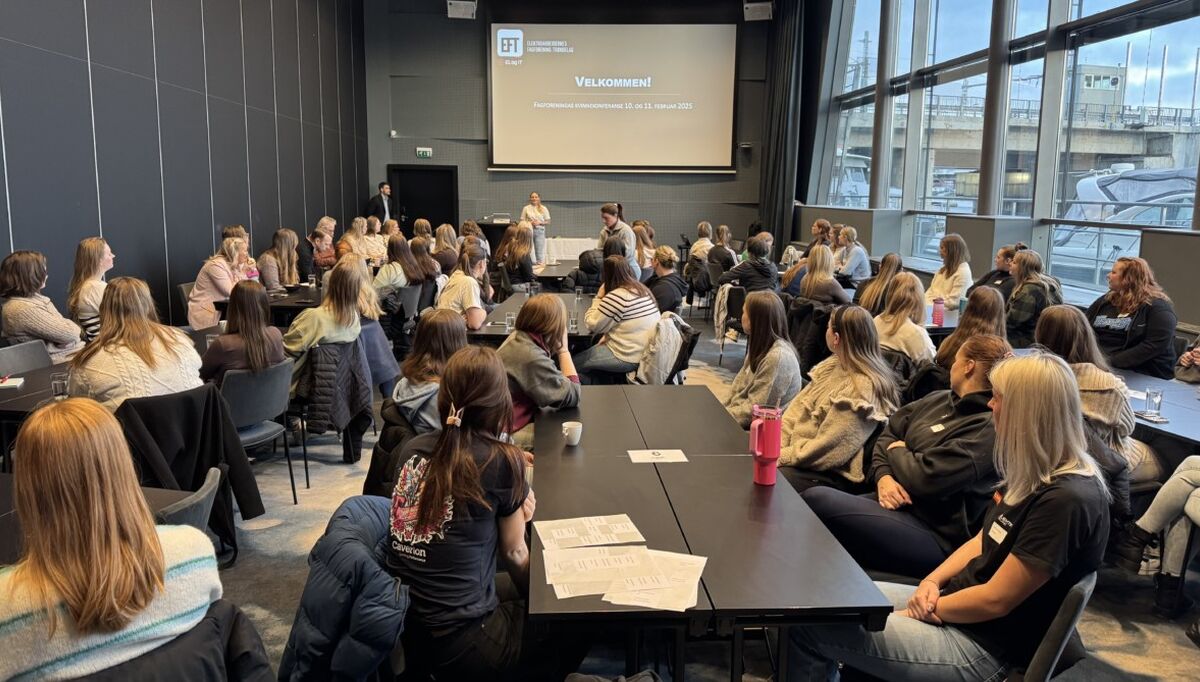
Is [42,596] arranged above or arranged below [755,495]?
above

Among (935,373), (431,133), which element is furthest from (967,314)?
(431,133)

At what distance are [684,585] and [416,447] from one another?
2.59 ft

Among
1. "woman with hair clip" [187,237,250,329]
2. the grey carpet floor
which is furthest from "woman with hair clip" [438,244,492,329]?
"woman with hair clip" [187,237,250,329]

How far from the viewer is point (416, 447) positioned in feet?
7.30

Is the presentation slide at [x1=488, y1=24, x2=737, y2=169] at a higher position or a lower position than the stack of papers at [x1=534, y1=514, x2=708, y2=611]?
higher

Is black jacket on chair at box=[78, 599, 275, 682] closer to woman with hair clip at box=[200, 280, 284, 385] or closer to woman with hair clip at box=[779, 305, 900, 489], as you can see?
woman with hair clip at box=[779, 305, 900, 489]

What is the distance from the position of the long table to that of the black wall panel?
5256 millimetres

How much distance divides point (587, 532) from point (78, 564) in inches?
46.5

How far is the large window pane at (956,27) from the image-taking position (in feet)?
29.2

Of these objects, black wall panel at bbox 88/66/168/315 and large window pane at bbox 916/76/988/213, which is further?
large window pane at bbox 916/76/988/213

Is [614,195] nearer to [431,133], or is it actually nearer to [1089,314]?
[431,133]

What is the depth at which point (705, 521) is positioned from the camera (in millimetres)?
2311

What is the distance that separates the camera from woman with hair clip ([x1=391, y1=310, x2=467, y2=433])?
10.6 feet

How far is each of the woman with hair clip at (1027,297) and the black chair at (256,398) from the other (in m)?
4.56
